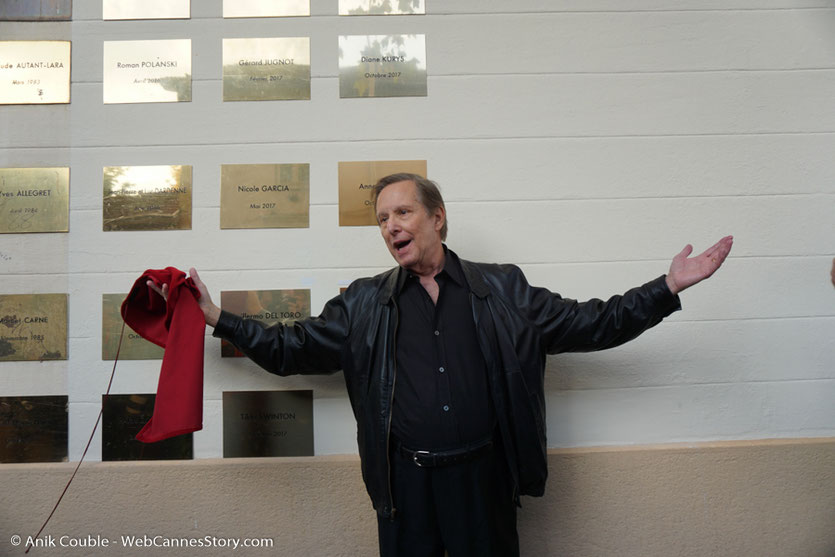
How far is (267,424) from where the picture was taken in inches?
72.8

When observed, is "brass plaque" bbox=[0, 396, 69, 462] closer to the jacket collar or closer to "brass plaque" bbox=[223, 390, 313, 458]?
"brass plaque" bbox=[223, 390, 313, 458]

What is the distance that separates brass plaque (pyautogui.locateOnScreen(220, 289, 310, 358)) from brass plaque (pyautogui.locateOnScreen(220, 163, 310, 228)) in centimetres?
27

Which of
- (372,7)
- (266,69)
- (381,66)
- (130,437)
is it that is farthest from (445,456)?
(372,7)

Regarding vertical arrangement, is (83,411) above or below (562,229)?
below

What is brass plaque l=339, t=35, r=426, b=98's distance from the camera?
1.89 m

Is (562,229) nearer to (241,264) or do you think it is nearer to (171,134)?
(241,264)

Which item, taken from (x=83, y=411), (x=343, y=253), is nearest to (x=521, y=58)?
(x=343, y=253)

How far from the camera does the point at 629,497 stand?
5.98ft

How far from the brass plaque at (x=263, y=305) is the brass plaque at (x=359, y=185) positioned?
0.35 metres

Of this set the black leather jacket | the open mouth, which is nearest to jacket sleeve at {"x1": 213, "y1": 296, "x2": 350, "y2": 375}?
the black leather jacket

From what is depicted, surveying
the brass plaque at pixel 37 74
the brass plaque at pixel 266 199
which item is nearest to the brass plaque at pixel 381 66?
the brass plaque at pixel 266 199

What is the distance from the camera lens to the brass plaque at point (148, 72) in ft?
6.23

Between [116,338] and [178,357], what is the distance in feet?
1.71

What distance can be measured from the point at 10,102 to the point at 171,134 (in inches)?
26.4
